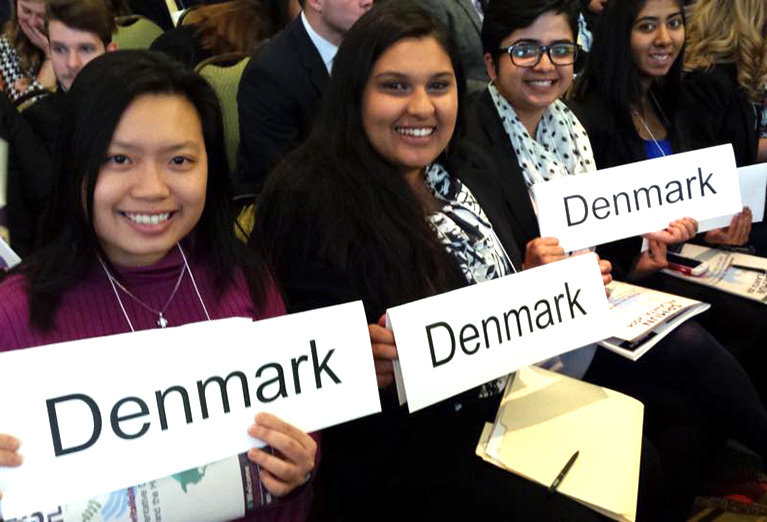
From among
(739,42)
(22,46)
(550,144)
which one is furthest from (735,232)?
(22,46)

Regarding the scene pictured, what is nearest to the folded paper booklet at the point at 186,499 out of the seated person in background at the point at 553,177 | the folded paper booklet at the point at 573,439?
the folded paper booklet at the point at 573,439

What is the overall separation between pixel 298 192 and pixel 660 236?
109cm

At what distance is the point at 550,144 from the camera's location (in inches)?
Result: 96.1

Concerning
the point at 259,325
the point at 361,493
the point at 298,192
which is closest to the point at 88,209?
the point at 259,325

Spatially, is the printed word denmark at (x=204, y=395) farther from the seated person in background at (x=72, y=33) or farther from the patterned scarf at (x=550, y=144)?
the seated person in background at (x=72, y=33)

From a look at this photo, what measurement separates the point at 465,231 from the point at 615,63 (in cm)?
121

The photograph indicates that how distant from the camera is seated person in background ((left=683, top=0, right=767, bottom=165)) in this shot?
2.97m

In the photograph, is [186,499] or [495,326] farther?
[495,326]

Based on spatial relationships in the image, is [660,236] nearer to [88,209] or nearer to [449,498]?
[449,498]

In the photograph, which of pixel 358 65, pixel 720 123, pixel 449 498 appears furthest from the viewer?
pixel 720 123

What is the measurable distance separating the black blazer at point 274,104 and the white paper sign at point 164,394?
1173 millimetres

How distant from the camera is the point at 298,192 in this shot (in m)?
1.67

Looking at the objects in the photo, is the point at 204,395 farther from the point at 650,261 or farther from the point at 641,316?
the point at 650,261

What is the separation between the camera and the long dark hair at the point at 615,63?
2.66 metres
